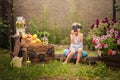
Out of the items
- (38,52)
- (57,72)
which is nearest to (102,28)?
(38,52)

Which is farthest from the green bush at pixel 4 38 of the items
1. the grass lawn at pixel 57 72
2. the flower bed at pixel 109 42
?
the flower bed at pixel 109 42

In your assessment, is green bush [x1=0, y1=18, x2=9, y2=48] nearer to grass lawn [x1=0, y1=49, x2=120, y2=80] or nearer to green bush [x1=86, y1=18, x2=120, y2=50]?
grass lawn [x1=0, y1=49, x2=120, y2=80]

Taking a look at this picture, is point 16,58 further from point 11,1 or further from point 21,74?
point 11,1

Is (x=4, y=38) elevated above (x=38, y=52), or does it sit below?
above

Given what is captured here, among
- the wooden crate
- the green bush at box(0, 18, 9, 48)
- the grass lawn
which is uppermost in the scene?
the green bush at box(0, 18, 9, 48)

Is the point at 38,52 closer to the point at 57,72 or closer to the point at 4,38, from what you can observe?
the point at 57,72

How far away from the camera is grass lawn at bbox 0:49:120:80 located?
850 centimetres

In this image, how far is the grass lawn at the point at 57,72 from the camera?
850 cm

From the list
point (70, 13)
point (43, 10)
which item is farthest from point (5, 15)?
point (70, 13)

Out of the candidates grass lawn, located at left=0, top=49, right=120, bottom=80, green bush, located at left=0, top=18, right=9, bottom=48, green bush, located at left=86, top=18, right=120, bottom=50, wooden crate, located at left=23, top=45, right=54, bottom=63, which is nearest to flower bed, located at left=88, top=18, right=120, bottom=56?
green bush, located at left=86, top=18, right=120, bottom=50

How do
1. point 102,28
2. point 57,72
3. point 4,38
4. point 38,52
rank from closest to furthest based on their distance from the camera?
1. point 57,72
2. point 38,52
3. point 102,28
4. point 4,38

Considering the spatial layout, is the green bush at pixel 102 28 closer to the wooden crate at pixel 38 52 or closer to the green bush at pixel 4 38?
the wooden crate at pixel 38 52

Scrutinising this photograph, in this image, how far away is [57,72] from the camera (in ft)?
29.5

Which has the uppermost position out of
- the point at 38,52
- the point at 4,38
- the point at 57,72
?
the point at 4,38
